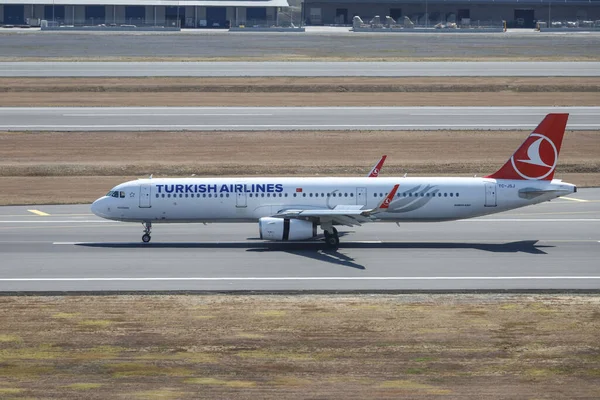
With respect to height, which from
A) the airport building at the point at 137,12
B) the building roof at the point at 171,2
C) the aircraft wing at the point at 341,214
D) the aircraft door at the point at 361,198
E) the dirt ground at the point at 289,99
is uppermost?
the building roof at the point at 171,2

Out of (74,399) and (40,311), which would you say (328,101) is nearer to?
(40,311)

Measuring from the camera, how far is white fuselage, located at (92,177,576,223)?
Answer: 159 feet

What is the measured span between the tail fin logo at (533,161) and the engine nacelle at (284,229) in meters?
11.5

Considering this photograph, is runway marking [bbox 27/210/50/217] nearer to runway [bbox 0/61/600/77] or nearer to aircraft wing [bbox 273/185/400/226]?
aircraft wing [bbox 273/185/400/226]

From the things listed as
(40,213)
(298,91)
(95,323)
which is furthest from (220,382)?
(298,91)

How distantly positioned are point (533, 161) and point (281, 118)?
141ft

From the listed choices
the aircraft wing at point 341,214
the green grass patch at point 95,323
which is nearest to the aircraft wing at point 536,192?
the aircraft wing at point 341,214

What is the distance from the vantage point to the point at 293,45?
506 ft

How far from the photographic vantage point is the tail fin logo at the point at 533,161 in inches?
1938

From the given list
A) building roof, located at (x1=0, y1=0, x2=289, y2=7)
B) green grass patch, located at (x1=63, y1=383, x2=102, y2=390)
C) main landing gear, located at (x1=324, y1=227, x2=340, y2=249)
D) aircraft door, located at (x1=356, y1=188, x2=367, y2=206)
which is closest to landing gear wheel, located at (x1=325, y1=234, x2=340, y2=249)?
main landing gear, located at (x1=324, y1=227, x2=340, y2=249)

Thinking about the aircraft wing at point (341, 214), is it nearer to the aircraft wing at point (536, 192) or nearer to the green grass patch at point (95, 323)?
the aircraft wing at point (536, 192)

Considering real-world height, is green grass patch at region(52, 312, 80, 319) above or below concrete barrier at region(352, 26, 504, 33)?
below

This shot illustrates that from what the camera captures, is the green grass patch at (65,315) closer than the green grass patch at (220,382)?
No

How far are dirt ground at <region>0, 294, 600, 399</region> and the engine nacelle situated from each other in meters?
8.59
